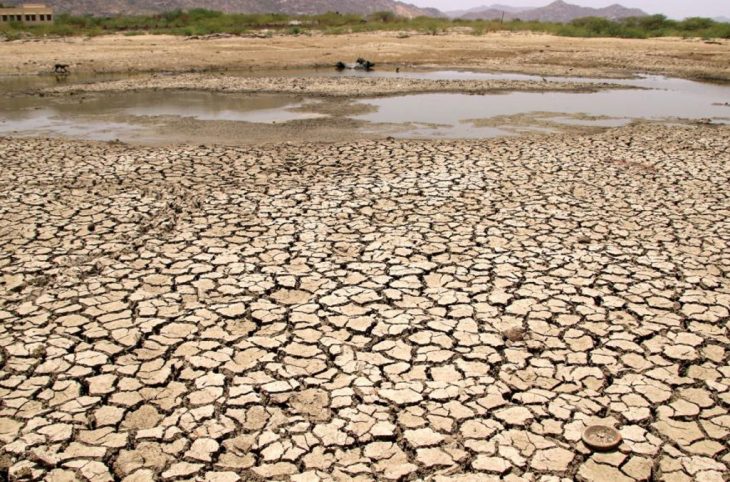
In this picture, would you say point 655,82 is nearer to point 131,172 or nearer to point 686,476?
point 131,172

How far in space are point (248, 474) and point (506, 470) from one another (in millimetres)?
1331

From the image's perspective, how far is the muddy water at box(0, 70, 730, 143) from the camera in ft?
38.2

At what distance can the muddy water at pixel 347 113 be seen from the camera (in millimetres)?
11633

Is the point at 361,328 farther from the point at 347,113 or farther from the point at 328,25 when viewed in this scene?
the point at 328,25

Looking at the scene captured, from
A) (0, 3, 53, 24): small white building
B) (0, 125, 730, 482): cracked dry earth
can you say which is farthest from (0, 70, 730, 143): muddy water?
(0, 3, 53, 24): small white building

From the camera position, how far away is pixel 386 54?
29.0 m

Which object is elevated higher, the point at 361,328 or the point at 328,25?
the point at 328,25

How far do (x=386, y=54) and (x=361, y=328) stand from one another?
1059 inches

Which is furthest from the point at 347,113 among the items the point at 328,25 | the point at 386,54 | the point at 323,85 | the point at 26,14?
the point at 26,14

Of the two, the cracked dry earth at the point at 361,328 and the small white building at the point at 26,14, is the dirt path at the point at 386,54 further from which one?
the small white building at the point at 26,14

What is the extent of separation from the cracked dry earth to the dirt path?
18156 millimetres

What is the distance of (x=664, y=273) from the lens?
5062 millimetres

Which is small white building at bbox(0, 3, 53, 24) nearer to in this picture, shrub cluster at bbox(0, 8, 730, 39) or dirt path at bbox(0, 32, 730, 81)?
shrub cluster at bbox(0, 8, 730, 39)

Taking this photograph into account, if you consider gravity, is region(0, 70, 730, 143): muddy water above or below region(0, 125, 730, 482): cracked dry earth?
above
